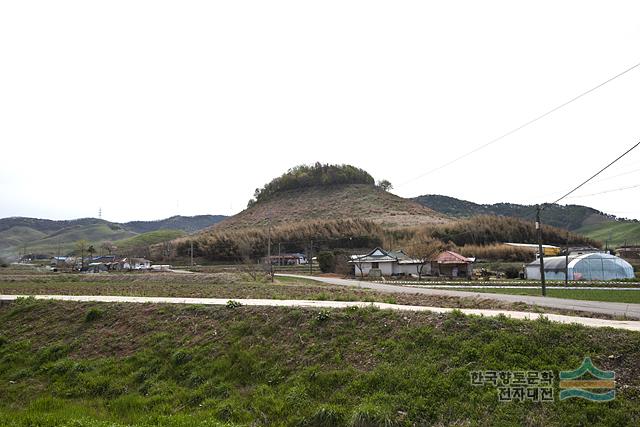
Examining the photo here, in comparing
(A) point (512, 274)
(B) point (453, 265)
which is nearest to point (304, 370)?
(A) point (512, 274)

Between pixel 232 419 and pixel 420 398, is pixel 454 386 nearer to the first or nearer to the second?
pixel 420 398

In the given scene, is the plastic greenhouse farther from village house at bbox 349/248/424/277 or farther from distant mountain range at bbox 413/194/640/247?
distant mountain range at bbox 413/194/640/247

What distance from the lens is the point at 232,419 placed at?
9891mm

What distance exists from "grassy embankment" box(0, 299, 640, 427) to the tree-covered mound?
14583 centimetres

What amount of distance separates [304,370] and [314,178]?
6008 inches

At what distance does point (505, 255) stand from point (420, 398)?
72854mm

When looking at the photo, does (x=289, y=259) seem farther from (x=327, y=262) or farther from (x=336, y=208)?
(x=336, y=208)

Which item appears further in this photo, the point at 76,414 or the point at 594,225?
the point at 594,225

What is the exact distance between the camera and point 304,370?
442 inches

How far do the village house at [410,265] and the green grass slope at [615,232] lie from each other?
92057 mm

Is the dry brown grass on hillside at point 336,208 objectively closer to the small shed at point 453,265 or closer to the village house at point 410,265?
the village house at point 410,265

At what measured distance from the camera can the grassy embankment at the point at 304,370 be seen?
8906 millimetres

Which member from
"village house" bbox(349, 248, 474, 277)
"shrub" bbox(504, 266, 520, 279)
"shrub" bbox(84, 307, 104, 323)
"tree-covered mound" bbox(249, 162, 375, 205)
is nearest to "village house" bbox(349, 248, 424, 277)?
"village house" bbox(349, 248, 474, 277)

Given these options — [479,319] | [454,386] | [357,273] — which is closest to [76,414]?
[454,386]
